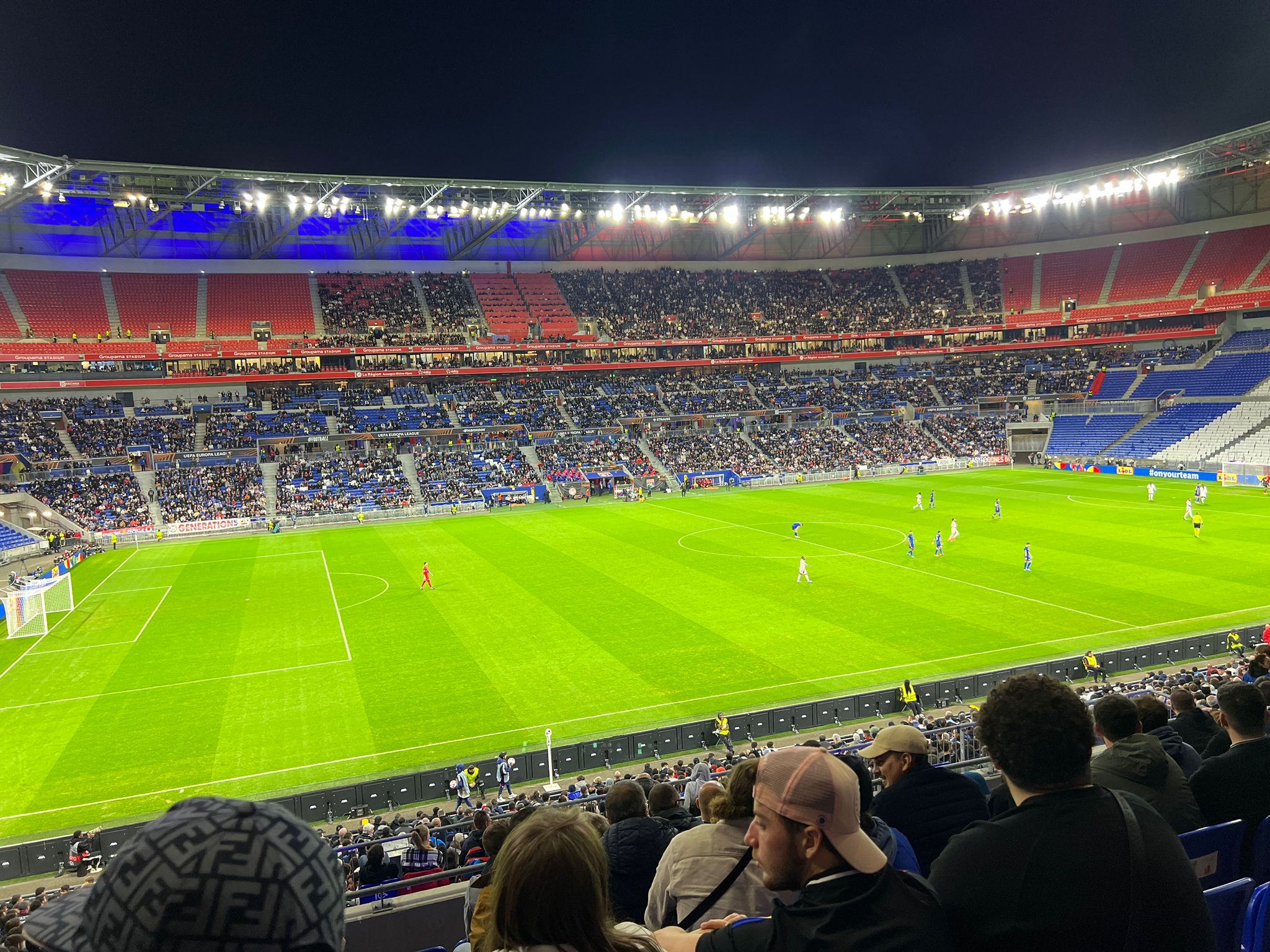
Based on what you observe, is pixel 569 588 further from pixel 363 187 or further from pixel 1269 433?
pixel 1269 433

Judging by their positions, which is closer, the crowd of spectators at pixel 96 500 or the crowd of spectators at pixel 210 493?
the crowd of spectators at pixel 96 500

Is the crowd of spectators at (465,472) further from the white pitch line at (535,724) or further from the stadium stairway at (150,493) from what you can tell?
the white pitch line at (535,724)

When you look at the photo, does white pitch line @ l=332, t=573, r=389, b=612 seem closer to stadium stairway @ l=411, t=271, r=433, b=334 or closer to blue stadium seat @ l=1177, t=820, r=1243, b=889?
blue stadium seat @ l=1177, t=820, r=1243, b=889

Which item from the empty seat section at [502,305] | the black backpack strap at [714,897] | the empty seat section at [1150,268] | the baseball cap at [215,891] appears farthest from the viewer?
the empty seat section at [502,305]

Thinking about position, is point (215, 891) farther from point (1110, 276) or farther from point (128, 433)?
point (1110, 276)

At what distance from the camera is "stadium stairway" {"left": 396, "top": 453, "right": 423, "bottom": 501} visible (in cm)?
6238

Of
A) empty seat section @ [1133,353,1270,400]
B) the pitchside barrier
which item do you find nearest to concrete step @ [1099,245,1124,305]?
empty seat section @ [1133,353,1270,400]

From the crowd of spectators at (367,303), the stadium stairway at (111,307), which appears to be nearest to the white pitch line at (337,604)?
the crowd of spectators at (367,303)

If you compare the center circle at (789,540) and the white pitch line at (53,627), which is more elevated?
the center circle at (789,540)

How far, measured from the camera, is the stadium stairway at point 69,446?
57688 millimetres

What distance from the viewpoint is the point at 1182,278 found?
76938mm

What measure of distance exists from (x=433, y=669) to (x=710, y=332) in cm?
6614

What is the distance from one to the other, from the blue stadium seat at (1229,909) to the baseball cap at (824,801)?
3252mm

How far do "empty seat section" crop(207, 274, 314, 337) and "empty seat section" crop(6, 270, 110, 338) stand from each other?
8.43 metres
